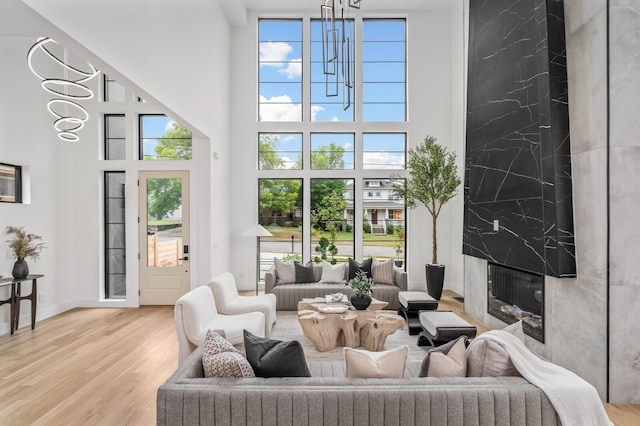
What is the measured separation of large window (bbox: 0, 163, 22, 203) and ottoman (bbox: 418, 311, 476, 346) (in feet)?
18.5

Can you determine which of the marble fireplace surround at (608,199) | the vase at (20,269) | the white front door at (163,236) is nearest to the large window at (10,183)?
the vase at (20,269)

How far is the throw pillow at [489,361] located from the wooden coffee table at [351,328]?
6.18 feet

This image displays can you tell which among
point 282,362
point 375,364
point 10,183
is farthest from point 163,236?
point 375,364

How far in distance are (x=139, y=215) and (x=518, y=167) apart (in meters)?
5.76

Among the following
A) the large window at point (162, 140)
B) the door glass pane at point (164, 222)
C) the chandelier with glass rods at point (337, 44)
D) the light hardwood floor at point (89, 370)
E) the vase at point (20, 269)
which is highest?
the chandelier with glass rods at point (337, 44)

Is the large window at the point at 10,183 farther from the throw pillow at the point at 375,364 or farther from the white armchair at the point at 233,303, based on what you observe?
the throw pillow at the point at 375,364

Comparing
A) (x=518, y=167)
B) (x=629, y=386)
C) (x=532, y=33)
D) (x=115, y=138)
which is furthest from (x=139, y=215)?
(x=629, y=386)

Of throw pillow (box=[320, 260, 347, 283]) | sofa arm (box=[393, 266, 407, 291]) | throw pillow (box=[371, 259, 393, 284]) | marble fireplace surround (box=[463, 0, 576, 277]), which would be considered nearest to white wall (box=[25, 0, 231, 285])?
throw pillow (box=[320, 260, 347, 283])

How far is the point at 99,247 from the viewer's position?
609cm

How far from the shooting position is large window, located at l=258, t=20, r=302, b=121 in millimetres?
7750

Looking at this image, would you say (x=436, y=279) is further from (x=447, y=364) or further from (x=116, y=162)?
(x=116, y=162)

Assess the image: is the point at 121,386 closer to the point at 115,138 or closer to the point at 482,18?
the point at 115,138

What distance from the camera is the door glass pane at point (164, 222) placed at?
6.20 meters

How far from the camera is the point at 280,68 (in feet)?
25.5
